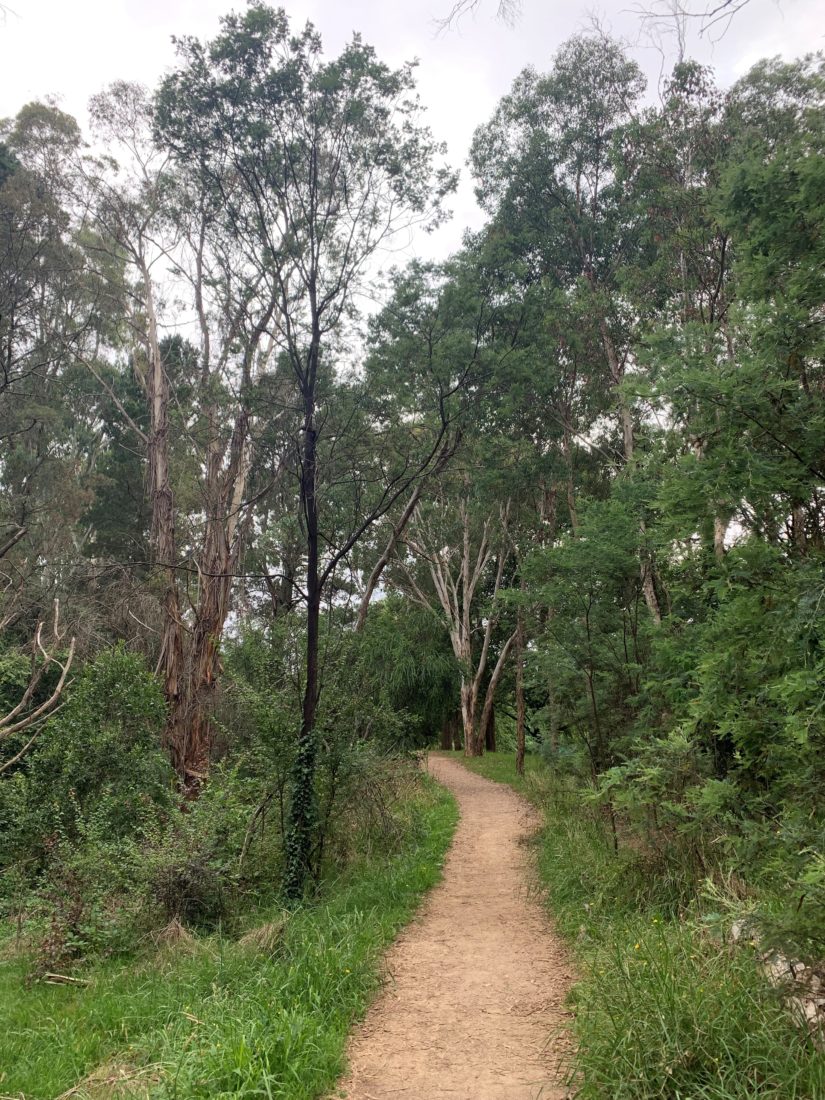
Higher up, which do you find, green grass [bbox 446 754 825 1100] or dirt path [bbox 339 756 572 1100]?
green grass [bbox 446 754 825 1100]

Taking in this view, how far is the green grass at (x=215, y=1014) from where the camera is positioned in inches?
133

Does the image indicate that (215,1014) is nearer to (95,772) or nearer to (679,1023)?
(679,1023)

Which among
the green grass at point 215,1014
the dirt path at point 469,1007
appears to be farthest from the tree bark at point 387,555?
the green grass at point 215,1014

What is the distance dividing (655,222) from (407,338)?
463 centimetres

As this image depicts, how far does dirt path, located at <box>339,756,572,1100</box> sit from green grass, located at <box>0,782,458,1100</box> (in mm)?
190

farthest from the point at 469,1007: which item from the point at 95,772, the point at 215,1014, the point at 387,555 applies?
the point at 95,772

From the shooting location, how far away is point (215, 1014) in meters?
3.98

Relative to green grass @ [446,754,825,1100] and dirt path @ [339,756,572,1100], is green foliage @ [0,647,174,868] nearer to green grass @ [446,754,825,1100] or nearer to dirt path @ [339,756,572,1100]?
dirt path @ [339,756,572,1100]

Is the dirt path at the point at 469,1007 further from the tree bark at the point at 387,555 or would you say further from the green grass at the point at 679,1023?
the tree bark at the point at 387,555

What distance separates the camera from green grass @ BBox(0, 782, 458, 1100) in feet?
11.1

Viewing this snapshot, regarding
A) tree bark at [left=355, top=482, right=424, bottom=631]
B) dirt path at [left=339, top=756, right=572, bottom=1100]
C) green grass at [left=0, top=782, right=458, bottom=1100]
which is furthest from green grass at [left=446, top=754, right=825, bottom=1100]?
tree bark at [left=355, top=482, right=424, bottom=631]

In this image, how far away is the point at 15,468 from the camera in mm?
18344

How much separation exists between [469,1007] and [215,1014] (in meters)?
1.55

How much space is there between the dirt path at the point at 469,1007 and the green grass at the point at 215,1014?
0.62 feet
